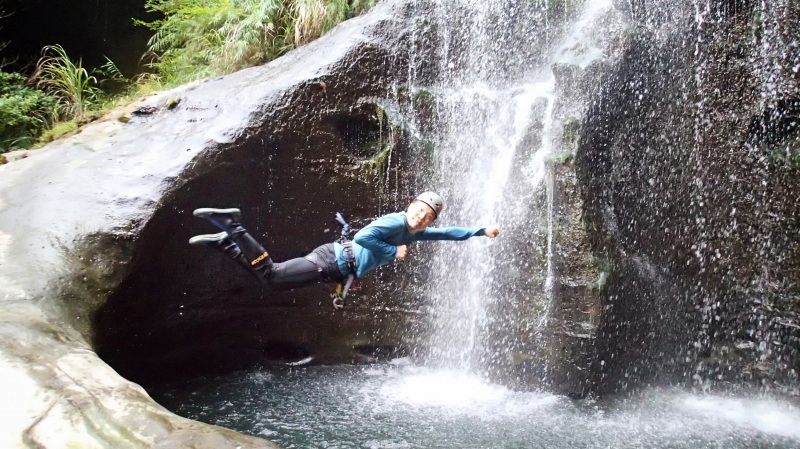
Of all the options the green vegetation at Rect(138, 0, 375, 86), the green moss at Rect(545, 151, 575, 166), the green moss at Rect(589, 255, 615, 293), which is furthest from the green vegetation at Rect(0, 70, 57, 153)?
the green moss at Rect(589, 255, 615, 293)

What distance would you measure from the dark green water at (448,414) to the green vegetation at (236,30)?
4.06 m

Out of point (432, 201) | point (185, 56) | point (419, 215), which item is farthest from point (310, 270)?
point (185, 56)

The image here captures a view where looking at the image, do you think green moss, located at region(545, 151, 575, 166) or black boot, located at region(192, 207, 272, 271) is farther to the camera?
green moss, located at region(545, 151, 575, 166)

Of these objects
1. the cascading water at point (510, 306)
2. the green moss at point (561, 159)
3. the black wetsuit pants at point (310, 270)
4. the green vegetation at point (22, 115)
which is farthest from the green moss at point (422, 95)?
the green vegetation at point (22, 115)

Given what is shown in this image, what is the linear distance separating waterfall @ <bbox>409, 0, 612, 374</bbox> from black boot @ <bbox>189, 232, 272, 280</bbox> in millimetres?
2516

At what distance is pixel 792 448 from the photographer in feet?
15.5

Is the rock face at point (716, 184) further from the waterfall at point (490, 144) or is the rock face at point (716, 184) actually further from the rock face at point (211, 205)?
the rock face at point (211, 205)

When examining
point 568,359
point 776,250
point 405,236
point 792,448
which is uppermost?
point 405,236

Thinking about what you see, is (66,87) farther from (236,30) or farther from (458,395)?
(458,395)

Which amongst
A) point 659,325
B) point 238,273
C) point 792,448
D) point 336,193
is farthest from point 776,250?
point 238,273

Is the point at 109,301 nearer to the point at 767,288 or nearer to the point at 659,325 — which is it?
the point at 659,325

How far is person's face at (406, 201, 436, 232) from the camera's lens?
14.5 ft

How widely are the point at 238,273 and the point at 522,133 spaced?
3.34 meters

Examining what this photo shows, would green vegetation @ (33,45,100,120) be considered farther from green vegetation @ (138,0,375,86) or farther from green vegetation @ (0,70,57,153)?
green vegetation @ (138,0,375,86)
